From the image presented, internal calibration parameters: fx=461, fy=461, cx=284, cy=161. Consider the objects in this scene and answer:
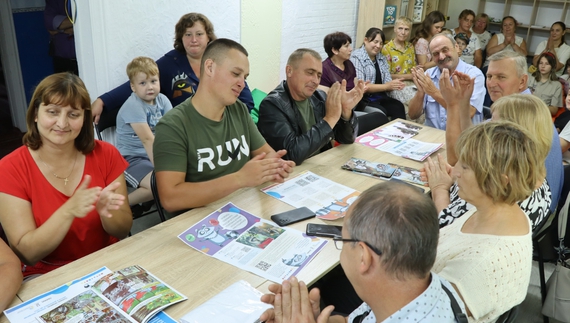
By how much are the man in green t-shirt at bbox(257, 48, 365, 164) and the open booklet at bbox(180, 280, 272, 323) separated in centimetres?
117

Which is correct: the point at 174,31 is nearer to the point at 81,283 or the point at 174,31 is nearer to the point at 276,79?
the point at 276,79

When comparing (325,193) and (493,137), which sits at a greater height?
(493,137)

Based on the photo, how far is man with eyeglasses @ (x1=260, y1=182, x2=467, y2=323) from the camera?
111cm

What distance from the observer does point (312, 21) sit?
17.2 feet

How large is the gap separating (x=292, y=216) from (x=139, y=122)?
157cm

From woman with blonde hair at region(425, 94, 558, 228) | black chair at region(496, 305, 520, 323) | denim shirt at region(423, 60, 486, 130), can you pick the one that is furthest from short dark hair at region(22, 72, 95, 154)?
denim shirt at region(423, 60, 486, 130)

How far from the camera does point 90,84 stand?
3.40 m

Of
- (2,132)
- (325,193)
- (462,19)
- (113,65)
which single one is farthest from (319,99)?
(462,19)

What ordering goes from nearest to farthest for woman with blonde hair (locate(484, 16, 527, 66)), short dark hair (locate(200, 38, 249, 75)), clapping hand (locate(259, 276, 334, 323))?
clapping hand (locate(259, 276, 334, 323)) → short dark hair (locate(200, 38, 249, 75)) → woman with blonde hair (locate(484, 16, 527, 66))

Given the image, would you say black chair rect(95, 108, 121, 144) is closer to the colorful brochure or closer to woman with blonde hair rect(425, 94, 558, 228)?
the colorful brochure

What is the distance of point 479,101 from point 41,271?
3.12 m

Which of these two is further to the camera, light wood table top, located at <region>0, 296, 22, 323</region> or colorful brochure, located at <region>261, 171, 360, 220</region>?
colorful brochure, located at <region>261, 171, 360, 220</region>

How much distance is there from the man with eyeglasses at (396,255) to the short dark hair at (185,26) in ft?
9.13

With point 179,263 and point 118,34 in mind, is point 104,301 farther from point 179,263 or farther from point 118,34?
point 118,34
